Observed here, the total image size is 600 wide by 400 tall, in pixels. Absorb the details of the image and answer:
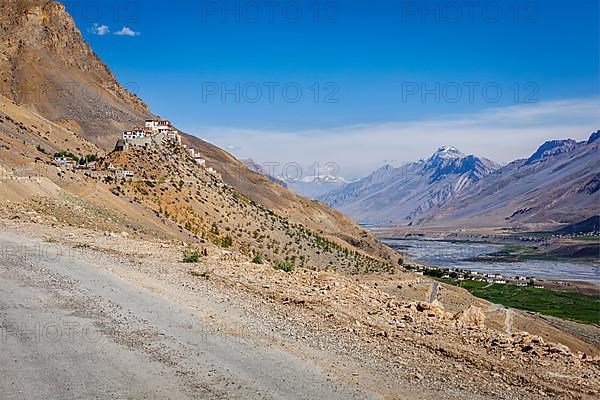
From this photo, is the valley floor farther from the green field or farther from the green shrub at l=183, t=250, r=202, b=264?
the green field

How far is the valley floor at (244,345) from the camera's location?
7.25m

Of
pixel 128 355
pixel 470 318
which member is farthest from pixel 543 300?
pixel 128 355

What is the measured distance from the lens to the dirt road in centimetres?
700

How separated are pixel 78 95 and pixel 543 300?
84005 mm

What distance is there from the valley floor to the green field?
71321 millimetres

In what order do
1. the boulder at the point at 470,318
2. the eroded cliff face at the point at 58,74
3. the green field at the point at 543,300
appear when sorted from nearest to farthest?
1. the boulder at the point at 470,318
2. the green field at the point at 543,300
3. the eroded cliff face at the point at 58,74

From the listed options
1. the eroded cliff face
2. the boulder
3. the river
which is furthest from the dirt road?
the river

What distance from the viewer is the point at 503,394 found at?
290 inches

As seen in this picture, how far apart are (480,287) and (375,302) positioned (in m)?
89.7

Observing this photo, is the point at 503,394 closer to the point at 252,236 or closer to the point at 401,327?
the point at 401,327

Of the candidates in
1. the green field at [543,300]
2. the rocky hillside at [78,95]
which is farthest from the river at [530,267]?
the rocky hillside at [78,95]

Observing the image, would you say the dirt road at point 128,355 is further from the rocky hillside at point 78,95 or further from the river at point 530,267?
the river at point 530,267

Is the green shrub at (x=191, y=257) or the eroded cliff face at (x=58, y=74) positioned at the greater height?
the eroded cliff face at (x=58, y=74)

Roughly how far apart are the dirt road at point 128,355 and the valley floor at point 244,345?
24 millimetres
